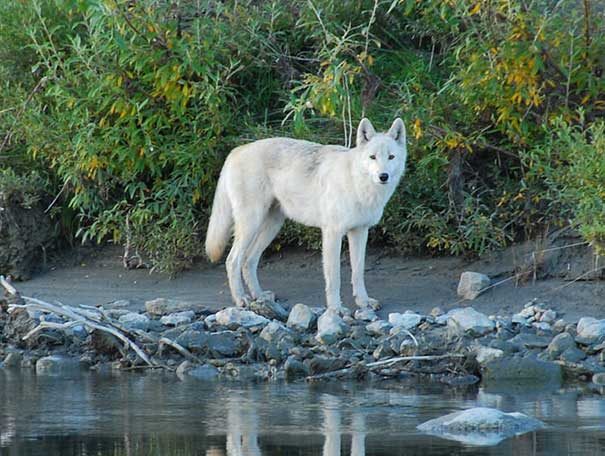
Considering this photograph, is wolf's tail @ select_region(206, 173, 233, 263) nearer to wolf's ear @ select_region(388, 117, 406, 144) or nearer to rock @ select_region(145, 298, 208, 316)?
rock @ select_region(145, 298, 208, 316)

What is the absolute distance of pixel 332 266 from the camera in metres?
9.91

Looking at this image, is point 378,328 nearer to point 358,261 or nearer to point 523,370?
point 358,261

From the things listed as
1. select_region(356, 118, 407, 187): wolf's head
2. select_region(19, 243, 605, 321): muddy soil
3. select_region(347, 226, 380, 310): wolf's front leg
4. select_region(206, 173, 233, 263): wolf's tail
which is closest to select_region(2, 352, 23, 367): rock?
select_region(19, 243, 605, 321): muddy soil

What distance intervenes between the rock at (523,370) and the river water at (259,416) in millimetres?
168

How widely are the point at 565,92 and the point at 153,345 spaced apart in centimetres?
384

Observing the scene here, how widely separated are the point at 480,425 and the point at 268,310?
11.0 feet

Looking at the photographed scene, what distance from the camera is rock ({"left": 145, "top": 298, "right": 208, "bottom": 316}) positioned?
33.1 ft

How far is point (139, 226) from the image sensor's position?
11.4 meters

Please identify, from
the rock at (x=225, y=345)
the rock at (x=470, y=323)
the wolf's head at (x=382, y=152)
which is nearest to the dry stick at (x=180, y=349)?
the rock at (x=225, y=345)

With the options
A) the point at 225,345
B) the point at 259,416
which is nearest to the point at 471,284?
the point at 225,345

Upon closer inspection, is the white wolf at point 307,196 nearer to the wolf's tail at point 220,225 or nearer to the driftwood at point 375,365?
the wolf's tail at point 220,225

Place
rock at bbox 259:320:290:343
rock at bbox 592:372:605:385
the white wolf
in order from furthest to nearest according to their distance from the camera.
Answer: the white wolf, rock at bbox 259:320:290:343, rock at bbox 592:372:605:385

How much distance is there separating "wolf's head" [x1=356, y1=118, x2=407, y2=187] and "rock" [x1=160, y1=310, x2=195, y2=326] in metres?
1.77

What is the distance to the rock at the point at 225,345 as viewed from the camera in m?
8.95
